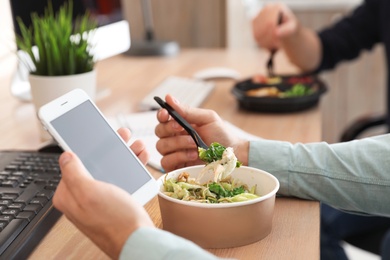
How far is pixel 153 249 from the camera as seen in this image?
0.67 meters

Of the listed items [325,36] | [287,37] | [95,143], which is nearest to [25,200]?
[95,143]

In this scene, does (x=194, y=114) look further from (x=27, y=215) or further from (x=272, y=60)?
(x=272, y=60)

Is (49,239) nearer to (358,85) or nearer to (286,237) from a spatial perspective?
(286,237)

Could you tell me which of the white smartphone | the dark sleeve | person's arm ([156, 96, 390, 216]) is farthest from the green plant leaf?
the dark sleeve

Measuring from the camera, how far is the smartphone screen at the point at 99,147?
0.77 m

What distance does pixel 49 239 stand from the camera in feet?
2.78

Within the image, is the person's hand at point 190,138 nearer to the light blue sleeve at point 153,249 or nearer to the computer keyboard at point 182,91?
the light blue sleeve at point 153,249

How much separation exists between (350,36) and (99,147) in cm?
138

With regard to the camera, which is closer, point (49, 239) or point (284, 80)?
point (49, 239)

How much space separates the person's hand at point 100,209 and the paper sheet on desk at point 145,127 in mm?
436

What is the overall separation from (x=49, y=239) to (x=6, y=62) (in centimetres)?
128

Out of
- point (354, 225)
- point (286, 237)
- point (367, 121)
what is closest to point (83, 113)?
point (286, 237)

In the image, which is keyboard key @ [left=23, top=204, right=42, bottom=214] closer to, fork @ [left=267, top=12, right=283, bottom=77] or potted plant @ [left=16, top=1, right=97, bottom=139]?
potted plant @ [left=16, top=1, right=97, bottom=139]

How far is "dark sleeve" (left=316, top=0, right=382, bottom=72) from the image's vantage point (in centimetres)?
199
